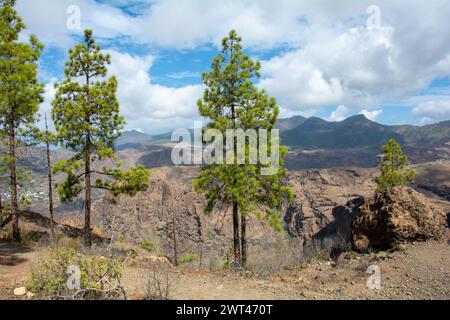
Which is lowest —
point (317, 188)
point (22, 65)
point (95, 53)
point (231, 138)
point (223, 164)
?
point (317, 188)

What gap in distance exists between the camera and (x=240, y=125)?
55.2 ft

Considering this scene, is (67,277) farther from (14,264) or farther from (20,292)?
(14,264)

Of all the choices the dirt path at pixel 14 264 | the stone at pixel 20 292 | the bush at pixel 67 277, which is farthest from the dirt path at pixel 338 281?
the dirt path at pixel 14 264

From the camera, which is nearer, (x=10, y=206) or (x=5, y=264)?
(x=5, y=264)

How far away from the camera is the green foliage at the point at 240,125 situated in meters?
15.9

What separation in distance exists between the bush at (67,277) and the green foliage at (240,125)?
731 centimetres

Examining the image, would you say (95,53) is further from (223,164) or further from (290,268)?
(290,268)

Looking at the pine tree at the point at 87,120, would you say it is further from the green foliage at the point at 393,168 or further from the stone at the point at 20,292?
the green foliage at the point at 393,168

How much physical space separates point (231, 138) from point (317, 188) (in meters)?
135

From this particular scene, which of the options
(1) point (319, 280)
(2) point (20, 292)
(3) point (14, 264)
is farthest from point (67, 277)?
(1) point (319, 280)

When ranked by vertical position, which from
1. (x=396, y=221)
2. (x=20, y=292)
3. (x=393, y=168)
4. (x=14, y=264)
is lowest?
(x=14, y=264)

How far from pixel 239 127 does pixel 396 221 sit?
793 cm
